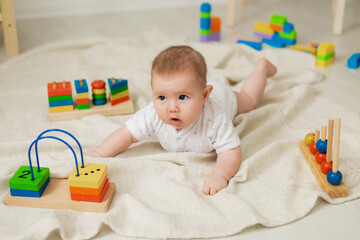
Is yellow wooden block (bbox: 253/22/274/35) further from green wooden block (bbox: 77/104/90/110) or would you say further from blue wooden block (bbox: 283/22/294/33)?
green wooden block (bbox: 77/104/90/110)

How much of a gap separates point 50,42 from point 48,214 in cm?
144

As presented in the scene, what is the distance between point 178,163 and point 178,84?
240 mm

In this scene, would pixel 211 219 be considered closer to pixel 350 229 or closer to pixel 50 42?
pixel 350 229

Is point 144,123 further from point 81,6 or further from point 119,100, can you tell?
point 81,6

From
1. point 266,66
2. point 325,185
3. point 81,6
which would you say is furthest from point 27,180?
point 81,6

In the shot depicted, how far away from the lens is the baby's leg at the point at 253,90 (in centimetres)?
142

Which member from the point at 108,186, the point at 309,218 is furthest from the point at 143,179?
the point at 309,218

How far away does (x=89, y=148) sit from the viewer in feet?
4.17

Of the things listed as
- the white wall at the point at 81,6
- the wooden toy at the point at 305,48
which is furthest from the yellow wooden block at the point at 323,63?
the white wall at the point at 81,6

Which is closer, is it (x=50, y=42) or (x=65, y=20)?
(x=50, y=42)

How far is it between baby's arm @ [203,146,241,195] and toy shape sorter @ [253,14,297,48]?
3.46ft

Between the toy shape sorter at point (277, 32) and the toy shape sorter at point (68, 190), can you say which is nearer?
the toy shape sorter at point (68, 190)

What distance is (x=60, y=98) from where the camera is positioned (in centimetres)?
144

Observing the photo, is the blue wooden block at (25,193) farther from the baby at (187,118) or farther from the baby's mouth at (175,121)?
the baby's mouth at (175,121)
